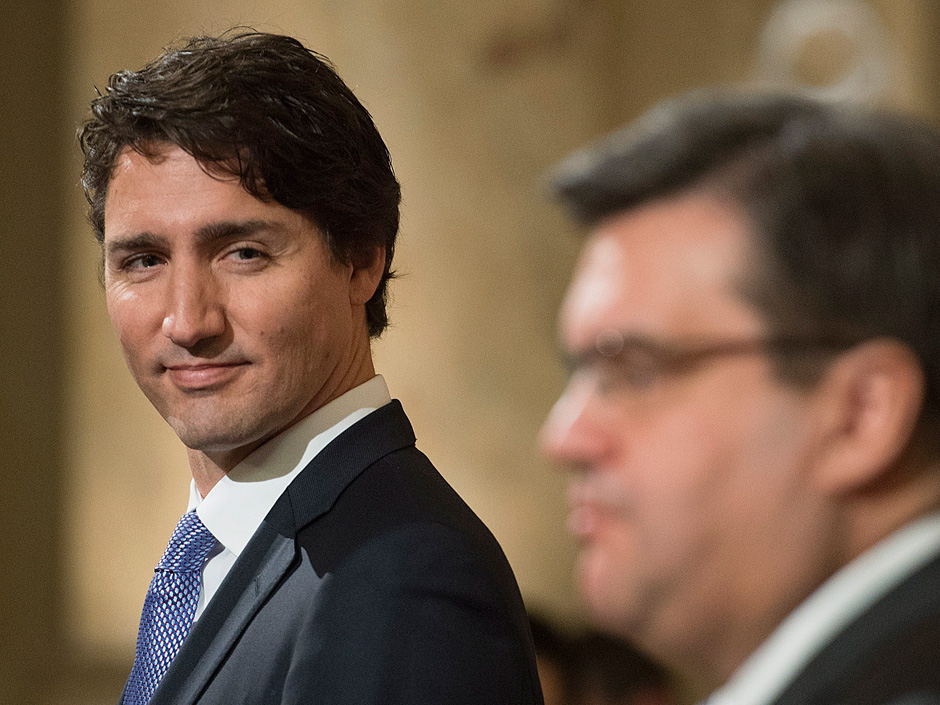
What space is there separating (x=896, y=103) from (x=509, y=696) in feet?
11.6

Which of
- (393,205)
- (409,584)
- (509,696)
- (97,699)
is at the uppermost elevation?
(393,205)

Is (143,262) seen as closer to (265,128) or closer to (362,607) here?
(265,128)

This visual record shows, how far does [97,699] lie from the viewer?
462 centimetres

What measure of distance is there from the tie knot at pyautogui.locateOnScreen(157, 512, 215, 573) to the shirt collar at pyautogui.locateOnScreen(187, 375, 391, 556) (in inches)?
1.9

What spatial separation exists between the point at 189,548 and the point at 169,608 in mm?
100

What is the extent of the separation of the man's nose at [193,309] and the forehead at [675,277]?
0.78 metres

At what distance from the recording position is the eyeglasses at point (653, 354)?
120 cm

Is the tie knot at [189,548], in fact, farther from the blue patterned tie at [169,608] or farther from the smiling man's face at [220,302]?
the smiling man's face at [220,302]

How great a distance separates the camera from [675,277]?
1.24m

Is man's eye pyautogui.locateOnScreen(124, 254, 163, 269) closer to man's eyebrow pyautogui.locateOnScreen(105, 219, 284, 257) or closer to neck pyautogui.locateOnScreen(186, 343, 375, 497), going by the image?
man's eyebrow pyautogui.locateOnScreen(105, 219, 284, 257)

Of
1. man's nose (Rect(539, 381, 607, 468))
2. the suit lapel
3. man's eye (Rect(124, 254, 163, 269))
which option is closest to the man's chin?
the suit lapel

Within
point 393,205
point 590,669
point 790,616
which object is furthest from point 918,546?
point 590,669

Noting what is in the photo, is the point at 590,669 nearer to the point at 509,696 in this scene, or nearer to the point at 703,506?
the point at 509,696

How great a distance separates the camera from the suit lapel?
184 cm
